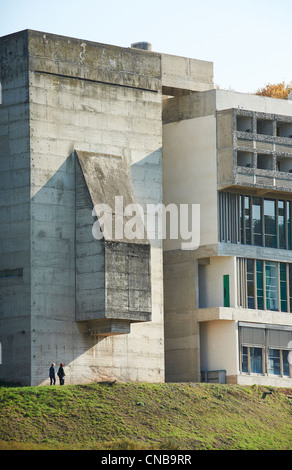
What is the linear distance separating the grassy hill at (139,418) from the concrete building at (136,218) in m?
2.89

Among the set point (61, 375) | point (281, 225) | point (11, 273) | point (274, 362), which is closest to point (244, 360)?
point (274, 362)

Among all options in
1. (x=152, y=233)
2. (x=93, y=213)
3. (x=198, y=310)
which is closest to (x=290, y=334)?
(x=198, y=310)

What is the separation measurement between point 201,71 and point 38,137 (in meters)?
14.1

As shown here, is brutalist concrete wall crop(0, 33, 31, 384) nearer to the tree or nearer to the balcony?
the balcony

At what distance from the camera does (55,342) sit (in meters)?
60.1

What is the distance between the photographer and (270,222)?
6969cm

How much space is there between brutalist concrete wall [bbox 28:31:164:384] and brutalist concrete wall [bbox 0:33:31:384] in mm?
367

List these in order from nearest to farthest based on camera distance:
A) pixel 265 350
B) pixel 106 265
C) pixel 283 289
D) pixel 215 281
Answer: pixel 106 265 → pixel 265 350 → pixel 215 281 → pixel 283 289

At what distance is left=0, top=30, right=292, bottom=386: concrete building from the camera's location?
6031cm

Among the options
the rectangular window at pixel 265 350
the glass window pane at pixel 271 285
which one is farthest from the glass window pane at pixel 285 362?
the glass window pane at pixel 271 285

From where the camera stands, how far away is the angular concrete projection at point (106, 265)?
5978 centimetres

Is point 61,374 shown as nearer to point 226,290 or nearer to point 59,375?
point 59,375

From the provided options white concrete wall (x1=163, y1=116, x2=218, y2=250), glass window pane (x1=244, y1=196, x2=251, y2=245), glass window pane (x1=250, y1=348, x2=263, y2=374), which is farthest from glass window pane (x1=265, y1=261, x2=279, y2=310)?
white concrete wall (x1=163, y1=116, x2=218, y2=250)

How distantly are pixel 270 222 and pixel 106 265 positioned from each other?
513 inches
